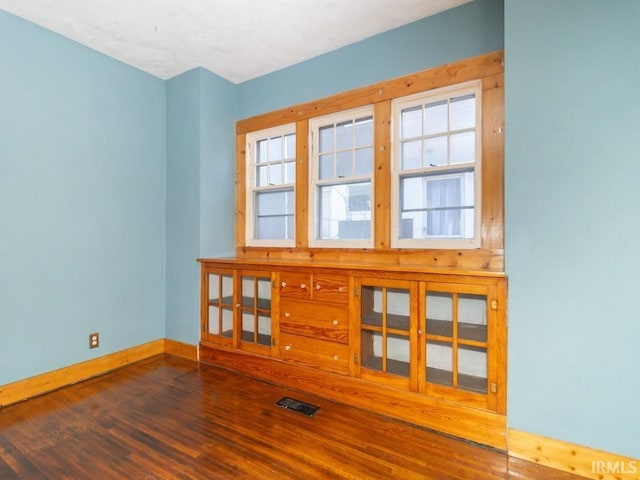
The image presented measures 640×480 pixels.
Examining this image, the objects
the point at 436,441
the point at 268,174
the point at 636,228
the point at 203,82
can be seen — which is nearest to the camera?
the point at 636,228

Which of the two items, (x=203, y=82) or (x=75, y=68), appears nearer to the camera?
(x=75, y=68)

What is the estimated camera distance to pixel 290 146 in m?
3.28

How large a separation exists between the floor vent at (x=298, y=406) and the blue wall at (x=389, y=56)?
2707 mm

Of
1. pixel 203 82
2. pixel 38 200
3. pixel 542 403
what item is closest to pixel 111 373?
pixel 38 200

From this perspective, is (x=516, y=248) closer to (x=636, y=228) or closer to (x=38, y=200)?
(x=636, y=228)

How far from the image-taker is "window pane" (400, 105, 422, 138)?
2.56 m

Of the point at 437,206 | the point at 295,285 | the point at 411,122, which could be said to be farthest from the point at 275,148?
the point at 437,206

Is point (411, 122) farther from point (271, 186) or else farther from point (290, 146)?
point (271, 186)

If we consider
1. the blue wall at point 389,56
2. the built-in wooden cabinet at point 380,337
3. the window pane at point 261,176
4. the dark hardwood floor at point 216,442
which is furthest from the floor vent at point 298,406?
the blue wall at point 389,56

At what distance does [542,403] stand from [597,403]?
9.8 inches

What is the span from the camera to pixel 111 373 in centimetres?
291

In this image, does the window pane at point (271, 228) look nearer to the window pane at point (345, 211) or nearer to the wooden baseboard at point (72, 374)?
the window pane at point (345, 211)

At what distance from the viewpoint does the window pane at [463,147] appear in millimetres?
2339

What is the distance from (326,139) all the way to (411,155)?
88 cm
